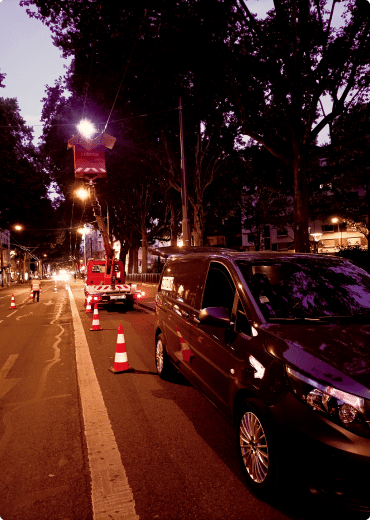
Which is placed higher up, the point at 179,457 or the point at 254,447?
the point at 254,447

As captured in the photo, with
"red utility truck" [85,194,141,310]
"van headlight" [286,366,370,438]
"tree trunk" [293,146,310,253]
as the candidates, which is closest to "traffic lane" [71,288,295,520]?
"van headlight" [286,366,370,438]

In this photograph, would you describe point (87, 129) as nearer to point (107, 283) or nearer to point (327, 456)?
point (107, 283)

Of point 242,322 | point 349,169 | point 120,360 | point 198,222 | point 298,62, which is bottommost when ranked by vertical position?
point 120,360

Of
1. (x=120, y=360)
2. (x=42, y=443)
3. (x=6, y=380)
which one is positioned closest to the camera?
(x=42, y=443)

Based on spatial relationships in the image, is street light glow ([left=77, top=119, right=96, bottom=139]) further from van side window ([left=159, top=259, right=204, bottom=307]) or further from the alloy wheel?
the alloy wheel

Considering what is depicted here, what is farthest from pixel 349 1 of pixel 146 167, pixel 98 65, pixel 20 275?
pixel 20 275

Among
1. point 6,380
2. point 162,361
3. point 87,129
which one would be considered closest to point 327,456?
point 162,361

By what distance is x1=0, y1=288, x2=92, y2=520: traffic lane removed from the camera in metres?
2.94

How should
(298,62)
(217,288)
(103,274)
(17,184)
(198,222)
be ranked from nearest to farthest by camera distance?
(217,288) < (298,62) < (103,274) < (198,222) < (17,184)

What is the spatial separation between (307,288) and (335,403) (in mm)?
1504

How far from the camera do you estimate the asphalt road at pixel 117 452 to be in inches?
112

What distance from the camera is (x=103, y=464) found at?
3.50 metres

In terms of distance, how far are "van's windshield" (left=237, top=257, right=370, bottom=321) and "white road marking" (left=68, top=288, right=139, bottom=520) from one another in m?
1.80

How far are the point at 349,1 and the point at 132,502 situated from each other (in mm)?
14066
